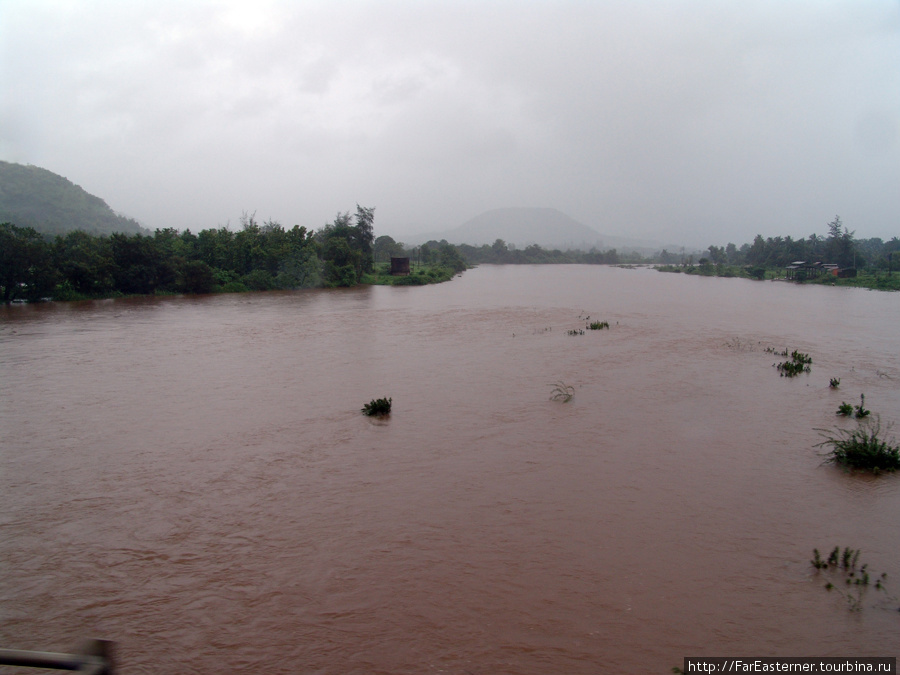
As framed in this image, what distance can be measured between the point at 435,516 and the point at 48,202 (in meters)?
87.0

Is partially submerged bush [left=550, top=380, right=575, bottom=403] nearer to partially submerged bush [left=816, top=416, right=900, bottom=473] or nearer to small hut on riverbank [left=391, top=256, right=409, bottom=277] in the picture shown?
partially submerged bush [left=816, top=416, right=900, bottom=473]

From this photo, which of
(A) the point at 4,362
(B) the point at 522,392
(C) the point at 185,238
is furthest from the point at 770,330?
(C) the point at 185,238

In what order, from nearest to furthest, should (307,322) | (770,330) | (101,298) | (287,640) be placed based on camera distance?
1. (287,640)
2. (770,330)
3. (307,322)
4. (101,298)

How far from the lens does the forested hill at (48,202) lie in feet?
219

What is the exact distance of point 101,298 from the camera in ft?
80.0

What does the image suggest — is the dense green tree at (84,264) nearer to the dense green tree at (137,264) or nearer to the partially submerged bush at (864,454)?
the dense green tree at (137,264)

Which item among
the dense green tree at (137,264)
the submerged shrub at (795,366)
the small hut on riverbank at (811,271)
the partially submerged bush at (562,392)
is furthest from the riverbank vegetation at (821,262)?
the dense green tree at (137,264)

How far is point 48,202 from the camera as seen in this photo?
7094 centimetres

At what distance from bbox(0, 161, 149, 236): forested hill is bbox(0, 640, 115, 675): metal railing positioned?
2939 inches

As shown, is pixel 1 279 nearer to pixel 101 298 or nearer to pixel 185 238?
pixel 101 298

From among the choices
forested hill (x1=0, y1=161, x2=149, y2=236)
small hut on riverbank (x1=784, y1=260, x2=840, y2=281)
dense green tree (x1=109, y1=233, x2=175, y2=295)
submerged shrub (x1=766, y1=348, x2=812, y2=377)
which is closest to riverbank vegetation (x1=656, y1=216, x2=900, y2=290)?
small hut on riverbank (x1=784, y1=260, x2=840, y2=281)

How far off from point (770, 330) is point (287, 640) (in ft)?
57.2

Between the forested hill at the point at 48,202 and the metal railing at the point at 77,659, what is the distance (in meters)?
74.6

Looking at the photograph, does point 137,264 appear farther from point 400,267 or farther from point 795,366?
point 795,366
